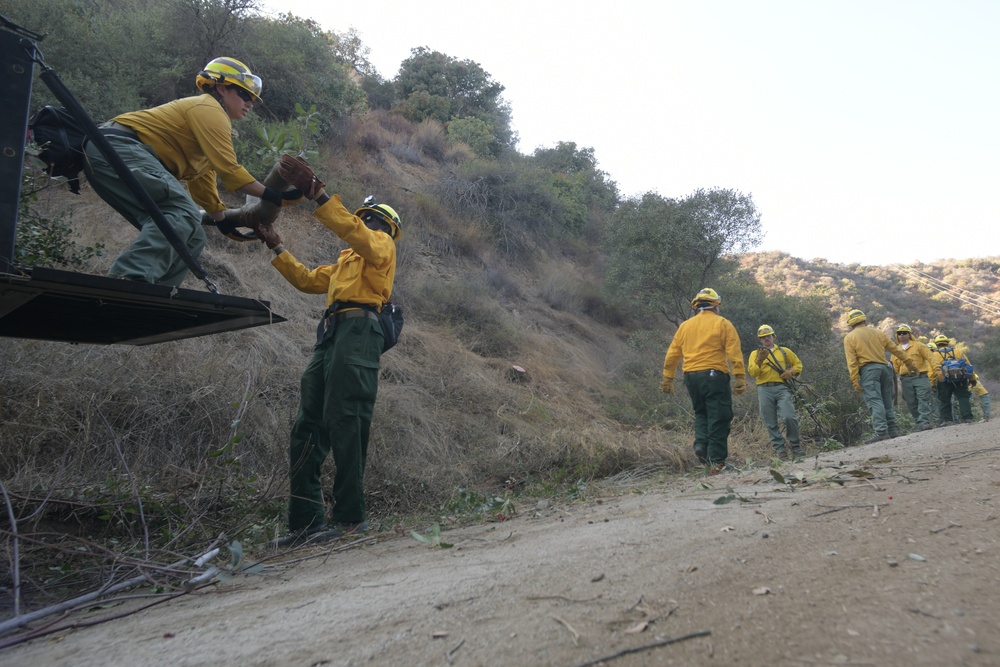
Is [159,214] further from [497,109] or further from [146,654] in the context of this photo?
Result: [497,109]

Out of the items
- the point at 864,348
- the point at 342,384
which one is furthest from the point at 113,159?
the point at 864,348

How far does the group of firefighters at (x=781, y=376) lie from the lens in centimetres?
714

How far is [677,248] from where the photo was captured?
18812mm

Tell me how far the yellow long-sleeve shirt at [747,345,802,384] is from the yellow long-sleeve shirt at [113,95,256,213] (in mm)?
6896

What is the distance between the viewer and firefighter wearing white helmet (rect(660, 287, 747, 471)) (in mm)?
7051

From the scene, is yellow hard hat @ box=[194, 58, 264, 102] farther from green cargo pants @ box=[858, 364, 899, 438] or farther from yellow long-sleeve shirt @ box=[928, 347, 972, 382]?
yellow long-sleeve shirt @ box=[928, 347, 972, 382]

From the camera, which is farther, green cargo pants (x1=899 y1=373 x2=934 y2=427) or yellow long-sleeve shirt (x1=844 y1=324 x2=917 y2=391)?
green cargo pants (x1=899 y1=373 x2=934 y2=427)

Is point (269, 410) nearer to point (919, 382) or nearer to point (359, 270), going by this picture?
point (359, 270)

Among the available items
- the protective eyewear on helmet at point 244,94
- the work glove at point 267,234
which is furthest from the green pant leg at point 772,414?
the protective eyewear on helmet at point 244,94

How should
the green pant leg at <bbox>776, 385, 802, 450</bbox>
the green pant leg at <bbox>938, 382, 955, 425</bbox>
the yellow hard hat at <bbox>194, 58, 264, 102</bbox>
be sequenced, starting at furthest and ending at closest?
the green pant leg at <bbox>938, 382, 955, 425</bbox> → the green pant leg at <bbox>776, 385, 802, 450</bbox> → the yellow hard hat at <bbox>194, 58, 264, 102</bbox>

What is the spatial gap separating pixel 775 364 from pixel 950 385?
4539 mm

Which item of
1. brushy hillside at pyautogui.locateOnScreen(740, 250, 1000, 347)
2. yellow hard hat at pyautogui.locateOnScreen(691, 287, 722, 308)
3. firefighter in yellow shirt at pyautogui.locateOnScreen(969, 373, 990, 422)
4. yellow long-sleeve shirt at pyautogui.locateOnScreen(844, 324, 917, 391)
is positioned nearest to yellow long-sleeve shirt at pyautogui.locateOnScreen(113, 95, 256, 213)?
yellow hard hat at pyautogui.locateOnScreen(691, 287, 722, 308)

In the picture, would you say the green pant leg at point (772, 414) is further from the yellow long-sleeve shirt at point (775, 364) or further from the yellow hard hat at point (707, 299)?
the yellow hard hat at point (707, 299)

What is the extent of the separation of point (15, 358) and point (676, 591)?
5.60 m
